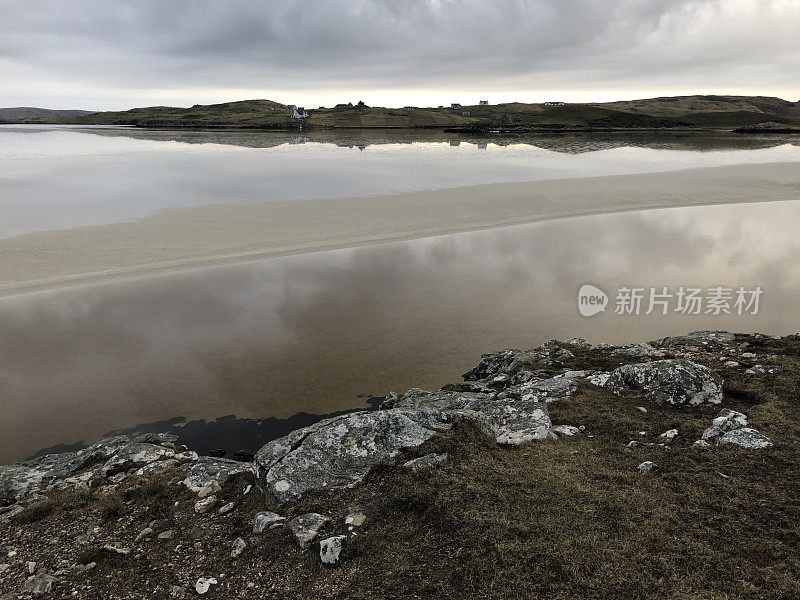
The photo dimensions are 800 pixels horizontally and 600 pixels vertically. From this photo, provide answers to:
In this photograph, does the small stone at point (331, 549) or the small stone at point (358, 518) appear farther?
the small stone at point (358, 518)

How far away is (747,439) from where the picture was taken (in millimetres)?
7254

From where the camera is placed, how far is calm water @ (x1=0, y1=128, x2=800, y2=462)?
11891 millimetres

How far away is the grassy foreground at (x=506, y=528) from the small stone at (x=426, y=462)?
0.17m

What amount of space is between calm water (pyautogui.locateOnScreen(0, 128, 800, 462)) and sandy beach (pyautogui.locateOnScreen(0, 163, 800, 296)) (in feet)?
6.25

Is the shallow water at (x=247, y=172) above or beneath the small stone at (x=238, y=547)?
above

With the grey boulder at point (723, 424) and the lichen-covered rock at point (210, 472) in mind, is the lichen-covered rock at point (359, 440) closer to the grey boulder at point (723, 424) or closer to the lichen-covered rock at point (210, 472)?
the lichen-covered rock at point (210, 472)

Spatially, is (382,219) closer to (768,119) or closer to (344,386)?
(344,386)

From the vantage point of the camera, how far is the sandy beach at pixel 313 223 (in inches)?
852

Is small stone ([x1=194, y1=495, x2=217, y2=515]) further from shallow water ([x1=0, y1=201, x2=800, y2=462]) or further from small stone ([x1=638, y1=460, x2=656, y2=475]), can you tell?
small stone ([x1=638, y1=460, x2=656, y2=475])

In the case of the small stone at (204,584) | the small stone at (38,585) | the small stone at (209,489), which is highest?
the small stone at (204,584)

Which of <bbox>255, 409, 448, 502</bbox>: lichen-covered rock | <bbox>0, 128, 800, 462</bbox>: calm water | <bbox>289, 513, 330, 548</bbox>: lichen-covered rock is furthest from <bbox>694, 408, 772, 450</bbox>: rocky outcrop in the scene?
<bbox>0, 128, 800, 462</bbox>: calm water

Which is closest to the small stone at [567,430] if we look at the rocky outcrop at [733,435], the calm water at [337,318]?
the rocky outcrop at [733,435]

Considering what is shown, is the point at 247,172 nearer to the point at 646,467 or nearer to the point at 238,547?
the point at 238,547

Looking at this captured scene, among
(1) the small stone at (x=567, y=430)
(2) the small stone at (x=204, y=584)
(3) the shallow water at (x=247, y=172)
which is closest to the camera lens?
(2) the small stone at (x=204, y=584)
